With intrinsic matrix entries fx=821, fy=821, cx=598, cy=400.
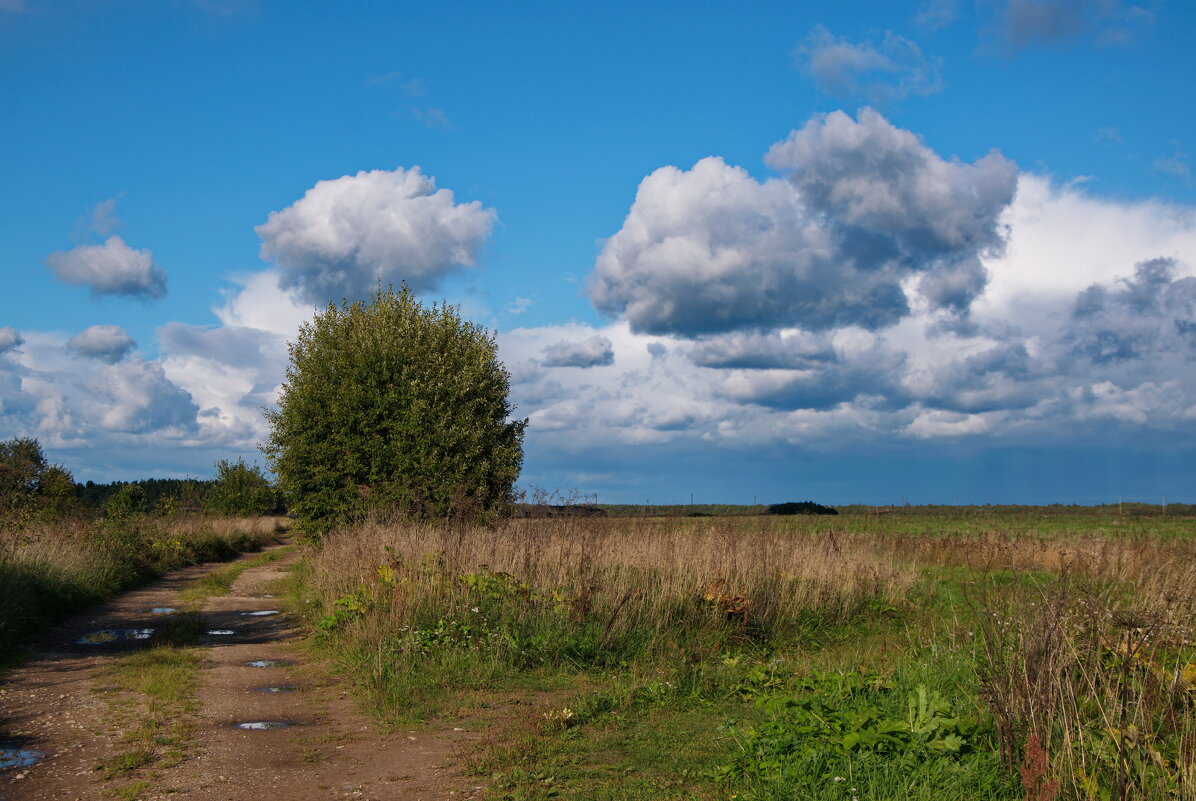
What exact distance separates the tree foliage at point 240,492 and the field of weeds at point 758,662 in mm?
36448

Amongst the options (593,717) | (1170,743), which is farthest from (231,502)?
(1170,743)

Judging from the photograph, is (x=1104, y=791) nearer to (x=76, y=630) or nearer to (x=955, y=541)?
(x=76, y=630)

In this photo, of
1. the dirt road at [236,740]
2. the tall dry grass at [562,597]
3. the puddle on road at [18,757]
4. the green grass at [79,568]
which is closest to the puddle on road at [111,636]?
the dirt road at [236,740]

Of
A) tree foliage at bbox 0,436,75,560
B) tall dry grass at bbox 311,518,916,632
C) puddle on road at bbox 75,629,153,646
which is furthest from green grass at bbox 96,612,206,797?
tree foliage at bbox 0,436,75,560

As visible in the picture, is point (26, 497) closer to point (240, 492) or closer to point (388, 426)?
point (388, 426)

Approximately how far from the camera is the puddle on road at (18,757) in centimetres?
596

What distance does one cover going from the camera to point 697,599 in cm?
1096

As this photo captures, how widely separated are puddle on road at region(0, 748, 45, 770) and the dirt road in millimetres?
20

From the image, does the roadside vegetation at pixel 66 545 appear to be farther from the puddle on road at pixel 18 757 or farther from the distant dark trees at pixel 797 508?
the distant dark trees at pixel 797 508

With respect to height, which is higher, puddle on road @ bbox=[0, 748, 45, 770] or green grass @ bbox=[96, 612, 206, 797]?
puddle on road @ bbox=[0, 748, 45, 770]

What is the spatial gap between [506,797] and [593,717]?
174cm

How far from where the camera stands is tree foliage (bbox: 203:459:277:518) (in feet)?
156

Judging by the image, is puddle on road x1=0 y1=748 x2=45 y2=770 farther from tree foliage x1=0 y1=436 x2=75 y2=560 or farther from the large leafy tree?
the large leafy tree

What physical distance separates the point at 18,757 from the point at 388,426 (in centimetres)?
1552
